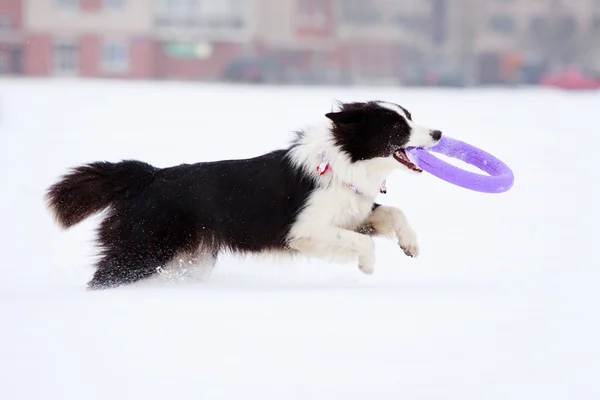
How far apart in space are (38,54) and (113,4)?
519cm

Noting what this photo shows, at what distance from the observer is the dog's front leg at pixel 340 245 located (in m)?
5.99

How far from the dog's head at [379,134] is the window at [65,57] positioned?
47736 mm

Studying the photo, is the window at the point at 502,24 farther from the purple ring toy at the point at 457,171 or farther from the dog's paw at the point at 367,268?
the dog's paw at the point at 367,268

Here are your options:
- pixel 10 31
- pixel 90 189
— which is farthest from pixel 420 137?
pixel 10 31

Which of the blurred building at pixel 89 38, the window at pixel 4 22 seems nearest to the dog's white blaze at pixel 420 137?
the blurred building at pixel 89 38

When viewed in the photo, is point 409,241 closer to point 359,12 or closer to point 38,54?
point 38,54

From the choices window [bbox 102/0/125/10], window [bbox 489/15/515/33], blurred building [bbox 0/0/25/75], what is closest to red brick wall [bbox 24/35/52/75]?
blurred building [bbox 0/0/25/75]

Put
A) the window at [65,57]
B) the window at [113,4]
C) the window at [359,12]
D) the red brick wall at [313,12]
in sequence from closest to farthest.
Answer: the window at [113,4]
the window at [65,57]
the red brick wall at [313,12]
the window at [359,12]

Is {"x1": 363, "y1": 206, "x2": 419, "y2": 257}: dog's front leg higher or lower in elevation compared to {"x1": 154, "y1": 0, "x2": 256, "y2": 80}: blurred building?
higher

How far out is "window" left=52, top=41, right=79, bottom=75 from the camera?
5150cm

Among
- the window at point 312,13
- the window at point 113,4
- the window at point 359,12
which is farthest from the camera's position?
the window at point 359,12

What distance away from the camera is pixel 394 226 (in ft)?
20.4

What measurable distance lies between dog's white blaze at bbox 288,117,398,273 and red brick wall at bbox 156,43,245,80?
155 feet

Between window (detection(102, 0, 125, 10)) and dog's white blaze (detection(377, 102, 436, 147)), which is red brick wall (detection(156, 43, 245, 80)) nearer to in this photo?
window (detection(102, 0, 125, 10))
